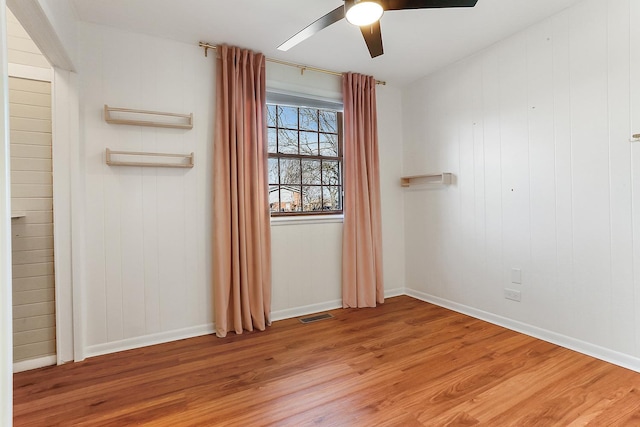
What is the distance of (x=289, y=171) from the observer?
3385mm

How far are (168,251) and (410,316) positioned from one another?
2218 mm

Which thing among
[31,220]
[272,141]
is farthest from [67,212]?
[272,141]

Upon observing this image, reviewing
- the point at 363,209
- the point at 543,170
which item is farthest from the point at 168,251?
the point at 543,170

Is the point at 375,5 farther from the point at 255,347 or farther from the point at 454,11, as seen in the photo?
the point at 255,347

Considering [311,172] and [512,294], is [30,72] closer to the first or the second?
[311,172]

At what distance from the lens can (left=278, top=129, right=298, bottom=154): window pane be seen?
11.0 ft

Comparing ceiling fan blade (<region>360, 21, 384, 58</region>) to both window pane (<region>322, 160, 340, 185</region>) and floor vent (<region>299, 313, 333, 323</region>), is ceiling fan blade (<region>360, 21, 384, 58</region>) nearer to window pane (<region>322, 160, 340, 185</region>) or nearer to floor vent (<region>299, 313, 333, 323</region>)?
window pane (<region>322, 160, 340, 185</region>)

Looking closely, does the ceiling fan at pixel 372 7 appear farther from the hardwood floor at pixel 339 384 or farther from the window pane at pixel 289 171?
the hardwood floor at pixel 339 384

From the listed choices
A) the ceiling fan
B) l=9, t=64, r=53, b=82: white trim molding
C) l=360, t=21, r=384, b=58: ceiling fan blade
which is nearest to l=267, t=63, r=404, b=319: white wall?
l=360, t=21, r=384, b=58: ceiling fan blade

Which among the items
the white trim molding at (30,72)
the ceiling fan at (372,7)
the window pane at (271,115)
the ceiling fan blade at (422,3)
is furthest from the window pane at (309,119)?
the white trim molding at (30,72)

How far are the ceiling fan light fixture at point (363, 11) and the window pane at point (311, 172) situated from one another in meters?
1.72

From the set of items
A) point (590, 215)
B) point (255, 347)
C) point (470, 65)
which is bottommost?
point (255, 347)

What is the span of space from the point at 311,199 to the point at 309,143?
59 cm

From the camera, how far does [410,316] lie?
3113mm
